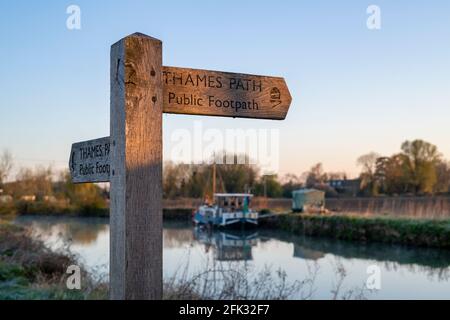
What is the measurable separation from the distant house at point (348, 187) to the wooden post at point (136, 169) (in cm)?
3315

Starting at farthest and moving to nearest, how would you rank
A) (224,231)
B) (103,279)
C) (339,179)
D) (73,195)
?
(339,179) < (73,195) < (224,231) < (103,279)

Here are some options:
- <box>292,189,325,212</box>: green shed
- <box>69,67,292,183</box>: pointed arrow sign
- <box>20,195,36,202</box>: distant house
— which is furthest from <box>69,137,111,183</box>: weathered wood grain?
<box>20,195,36,202</box>: distant house

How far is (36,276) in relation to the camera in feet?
22.9

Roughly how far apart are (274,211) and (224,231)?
4.00m

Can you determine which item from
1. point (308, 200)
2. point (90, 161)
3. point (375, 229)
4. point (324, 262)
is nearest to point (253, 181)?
point (308, 200)

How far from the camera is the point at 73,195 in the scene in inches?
1406

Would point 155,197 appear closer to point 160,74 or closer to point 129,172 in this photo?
point 129,172

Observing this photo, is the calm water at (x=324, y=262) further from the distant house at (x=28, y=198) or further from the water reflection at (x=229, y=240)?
the distant house at (x=28, y=198)

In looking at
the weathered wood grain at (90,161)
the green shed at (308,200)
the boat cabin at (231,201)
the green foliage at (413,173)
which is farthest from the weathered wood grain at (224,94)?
the green foliage at (413,173)

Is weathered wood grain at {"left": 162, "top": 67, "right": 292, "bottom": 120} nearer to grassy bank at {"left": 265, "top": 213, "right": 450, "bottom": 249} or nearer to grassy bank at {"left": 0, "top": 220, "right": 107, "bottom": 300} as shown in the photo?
grassy bank at {"left": 0, "top": 220, "right": 107, "bottom": 300}

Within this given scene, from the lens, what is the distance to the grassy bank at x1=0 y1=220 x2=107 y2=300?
5.41 metres

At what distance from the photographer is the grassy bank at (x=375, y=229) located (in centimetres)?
1574

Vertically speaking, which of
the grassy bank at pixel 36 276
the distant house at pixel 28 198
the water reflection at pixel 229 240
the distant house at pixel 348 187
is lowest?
the water reflection at pixel 229 240
